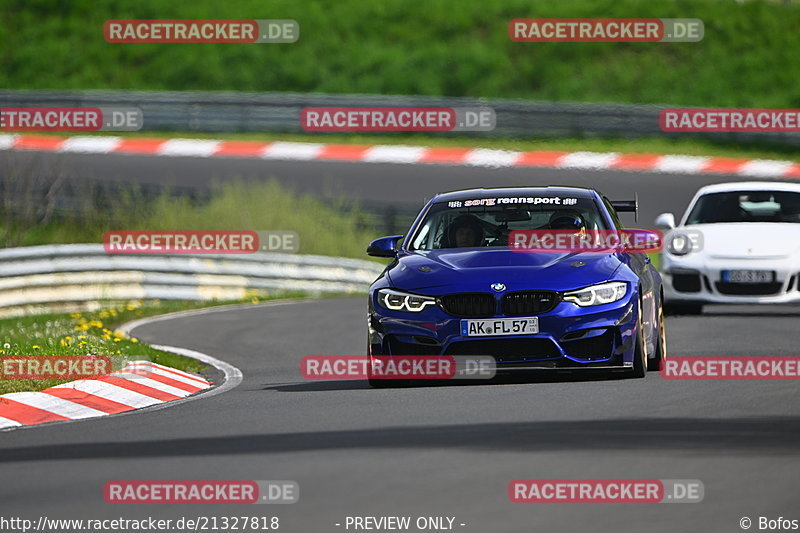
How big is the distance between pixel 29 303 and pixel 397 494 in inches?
530

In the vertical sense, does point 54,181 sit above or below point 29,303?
above

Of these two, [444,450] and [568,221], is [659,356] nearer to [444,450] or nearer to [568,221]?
[568,221]

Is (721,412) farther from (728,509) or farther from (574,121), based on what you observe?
(574,121)

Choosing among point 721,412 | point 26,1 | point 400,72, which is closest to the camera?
point 721,412

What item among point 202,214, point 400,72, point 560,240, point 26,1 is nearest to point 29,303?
point 202,214

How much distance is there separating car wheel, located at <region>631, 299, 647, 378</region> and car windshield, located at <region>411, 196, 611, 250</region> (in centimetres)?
101

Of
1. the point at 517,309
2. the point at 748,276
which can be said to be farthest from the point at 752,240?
the point at 517,309

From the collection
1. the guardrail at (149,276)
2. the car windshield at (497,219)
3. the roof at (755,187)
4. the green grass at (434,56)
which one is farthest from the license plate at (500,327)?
the green grass at (434,56)

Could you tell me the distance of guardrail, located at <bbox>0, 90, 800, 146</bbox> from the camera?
3158 centimetres

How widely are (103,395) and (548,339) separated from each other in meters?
3.14

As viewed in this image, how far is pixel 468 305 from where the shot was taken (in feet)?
33.3

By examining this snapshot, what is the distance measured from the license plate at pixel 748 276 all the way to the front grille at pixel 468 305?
6.19 meters

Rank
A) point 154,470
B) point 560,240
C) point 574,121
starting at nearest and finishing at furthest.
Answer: point 154,470 → point 560,240 → point 574,121

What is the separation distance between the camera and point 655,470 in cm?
705
